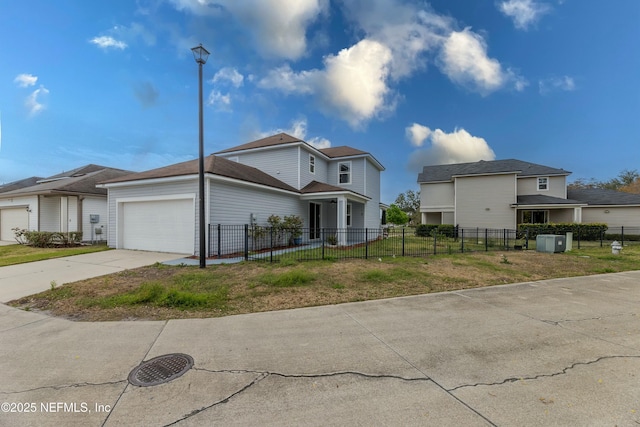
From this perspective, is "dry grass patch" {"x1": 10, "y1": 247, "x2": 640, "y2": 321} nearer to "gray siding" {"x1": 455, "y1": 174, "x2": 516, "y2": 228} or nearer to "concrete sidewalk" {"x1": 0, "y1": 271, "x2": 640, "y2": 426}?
"concrete sidewalk" {"x1": 0, "y1": 271, "x2": 640, "y2": 426}

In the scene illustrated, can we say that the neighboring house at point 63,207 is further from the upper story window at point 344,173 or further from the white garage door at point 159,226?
the upper story window at point 344,173

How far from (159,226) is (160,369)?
10370 mm

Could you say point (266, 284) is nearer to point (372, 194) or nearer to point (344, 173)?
point (344, 173)

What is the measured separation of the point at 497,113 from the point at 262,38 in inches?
735

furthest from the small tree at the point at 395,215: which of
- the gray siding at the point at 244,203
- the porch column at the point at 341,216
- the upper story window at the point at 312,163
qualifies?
the gray siding at the point at 244,203

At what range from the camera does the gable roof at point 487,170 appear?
23500 millimetres

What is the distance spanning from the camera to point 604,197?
947 inches

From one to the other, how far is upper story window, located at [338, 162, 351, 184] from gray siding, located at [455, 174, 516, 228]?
11.3 meters

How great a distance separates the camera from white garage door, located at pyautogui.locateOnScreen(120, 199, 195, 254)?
36.6 ft

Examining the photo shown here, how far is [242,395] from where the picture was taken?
8.33ft

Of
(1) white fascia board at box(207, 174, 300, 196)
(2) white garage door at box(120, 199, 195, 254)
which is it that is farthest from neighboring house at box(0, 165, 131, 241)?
(1) white fascia board at box(207, 174, 300, 196)

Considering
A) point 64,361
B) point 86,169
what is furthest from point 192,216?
point 86,169

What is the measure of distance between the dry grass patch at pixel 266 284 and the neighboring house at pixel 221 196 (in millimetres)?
3132

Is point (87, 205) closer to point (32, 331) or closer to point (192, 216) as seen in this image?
point (192, 216)
